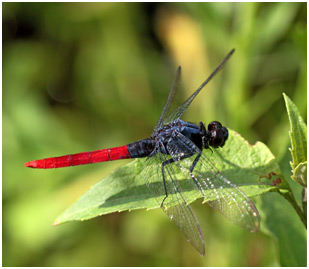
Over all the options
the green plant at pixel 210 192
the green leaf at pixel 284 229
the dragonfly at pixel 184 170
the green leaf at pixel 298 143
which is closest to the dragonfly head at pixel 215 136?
the dragonfly at pixel 184 170

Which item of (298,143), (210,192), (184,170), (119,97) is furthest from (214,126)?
(119,97)

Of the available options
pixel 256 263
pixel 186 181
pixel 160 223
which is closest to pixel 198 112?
pixel 160 223

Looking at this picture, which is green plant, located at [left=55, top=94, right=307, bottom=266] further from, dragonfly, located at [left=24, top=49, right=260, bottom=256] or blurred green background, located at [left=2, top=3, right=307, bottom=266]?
blurred green background, located at [left=2, top=3, right=307, bottom=266]

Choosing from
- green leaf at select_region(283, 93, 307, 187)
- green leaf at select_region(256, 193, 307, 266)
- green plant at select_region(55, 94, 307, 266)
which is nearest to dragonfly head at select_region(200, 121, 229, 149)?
green plant at select_region(55, 94, 307, 266)

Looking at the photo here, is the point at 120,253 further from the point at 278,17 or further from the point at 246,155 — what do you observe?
the point at 278,17

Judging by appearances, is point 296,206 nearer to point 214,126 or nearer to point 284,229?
point 284,229

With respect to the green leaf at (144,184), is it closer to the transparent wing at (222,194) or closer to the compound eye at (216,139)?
the transparent wing at (222,194)
